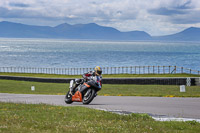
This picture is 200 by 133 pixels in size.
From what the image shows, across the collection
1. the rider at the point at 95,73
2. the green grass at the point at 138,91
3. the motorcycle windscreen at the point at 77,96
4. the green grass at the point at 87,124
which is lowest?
the green grass at the point at 138,91

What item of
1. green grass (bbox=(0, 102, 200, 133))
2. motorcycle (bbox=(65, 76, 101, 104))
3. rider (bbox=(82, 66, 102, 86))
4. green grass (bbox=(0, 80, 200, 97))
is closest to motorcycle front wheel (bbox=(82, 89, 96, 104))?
motorcycle (bbox=(65, 76, 101, 104))

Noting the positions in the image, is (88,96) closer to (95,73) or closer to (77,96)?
(77,96)

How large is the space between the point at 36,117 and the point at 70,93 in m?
6.65

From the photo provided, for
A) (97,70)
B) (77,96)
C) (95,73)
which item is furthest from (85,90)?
(97,70)

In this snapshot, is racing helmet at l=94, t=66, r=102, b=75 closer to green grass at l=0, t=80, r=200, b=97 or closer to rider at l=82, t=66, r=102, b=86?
rider at l=82, t=66, r=102, b=86

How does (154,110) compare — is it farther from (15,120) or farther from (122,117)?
(15,120)

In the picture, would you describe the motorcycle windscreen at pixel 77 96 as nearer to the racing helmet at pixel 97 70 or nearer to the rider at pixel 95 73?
the rider at pixel 95 73

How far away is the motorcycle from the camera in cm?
1661

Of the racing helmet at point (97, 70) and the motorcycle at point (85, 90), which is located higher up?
the racing helmet at point (97, 70)

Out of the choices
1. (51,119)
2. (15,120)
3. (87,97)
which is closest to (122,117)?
(51,119)

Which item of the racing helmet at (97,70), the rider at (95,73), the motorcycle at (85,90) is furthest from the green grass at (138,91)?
the racing helmet at (97,70)

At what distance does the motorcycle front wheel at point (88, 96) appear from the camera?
17.0 metres

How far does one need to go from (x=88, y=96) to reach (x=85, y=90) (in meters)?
0.40

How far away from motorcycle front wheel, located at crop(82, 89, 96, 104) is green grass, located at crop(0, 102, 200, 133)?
14.0ft
